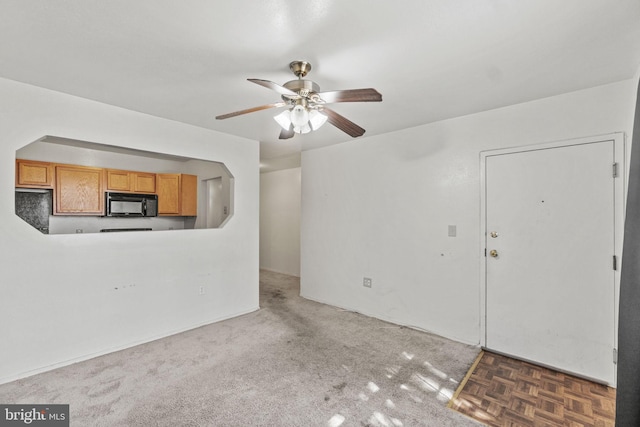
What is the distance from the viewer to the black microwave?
4.22 metres

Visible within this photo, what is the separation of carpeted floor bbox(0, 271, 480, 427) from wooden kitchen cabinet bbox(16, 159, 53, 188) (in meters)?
2.41

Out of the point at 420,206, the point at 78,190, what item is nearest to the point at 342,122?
the point at 420,206

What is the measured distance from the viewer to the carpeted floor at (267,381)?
77.9 inches

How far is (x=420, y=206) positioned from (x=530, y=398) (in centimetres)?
200

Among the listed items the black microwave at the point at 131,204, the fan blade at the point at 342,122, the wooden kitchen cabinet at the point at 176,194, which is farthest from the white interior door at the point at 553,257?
the black microwave at the point at 131,204

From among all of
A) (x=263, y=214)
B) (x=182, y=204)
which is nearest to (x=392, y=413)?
(x=182, y=204)

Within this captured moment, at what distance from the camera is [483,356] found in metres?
2.86

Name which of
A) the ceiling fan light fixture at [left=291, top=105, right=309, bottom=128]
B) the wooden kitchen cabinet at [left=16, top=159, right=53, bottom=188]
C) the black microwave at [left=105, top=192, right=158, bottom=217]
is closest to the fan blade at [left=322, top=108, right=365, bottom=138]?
the ceiling fan light fixture at [left=291, top=105, right=309, bottom=128]

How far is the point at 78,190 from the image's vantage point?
13.0ft

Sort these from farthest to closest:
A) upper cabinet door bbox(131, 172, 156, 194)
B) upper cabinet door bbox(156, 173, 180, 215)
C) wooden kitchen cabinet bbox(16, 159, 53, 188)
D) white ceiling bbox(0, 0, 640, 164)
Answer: upper cabinet door bbox(156, 173, 180, 215)
upper cabinet door bbox(131, 172, 156, 194)
wooden kitchen cabinet bbox(16, 159, 53, 188)
white ceiling bbox(0, 0, 640, 164)

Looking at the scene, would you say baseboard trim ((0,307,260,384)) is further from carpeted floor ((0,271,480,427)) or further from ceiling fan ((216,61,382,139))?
ceiling fan ((216,61,382,139))

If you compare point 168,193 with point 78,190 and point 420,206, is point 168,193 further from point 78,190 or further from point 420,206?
point 420,206

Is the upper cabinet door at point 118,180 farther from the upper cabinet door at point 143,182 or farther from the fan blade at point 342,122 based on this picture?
the fan blade at point 342,122

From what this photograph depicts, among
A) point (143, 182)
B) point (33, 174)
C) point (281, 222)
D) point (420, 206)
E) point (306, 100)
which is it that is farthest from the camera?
point (281, 222)
